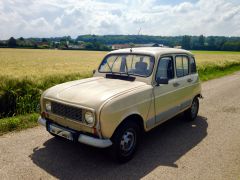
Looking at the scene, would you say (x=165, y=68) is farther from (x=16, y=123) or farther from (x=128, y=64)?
(x=16, y=123)

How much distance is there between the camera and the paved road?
153 inches

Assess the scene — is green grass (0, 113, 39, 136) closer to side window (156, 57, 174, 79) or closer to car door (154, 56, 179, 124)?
A: car door (154, 56, 179, 124)

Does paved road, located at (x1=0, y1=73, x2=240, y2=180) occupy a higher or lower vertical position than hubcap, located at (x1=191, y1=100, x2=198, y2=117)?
lower

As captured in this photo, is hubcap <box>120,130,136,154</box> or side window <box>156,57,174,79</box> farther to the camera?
side window <box>156,57,174,79</box>

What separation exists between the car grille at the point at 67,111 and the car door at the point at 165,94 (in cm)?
164

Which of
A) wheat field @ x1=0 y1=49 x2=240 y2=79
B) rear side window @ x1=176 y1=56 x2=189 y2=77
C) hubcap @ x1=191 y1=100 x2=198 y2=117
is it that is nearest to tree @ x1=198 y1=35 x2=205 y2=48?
wheat field @ x1=0 y1=49 x2=240 y2=79

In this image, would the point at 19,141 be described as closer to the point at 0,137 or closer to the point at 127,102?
the point at 0,137

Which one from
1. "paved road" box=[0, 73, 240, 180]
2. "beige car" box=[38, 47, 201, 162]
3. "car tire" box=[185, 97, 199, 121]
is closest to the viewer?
"beige car" box=[38, 47, 201, 162]

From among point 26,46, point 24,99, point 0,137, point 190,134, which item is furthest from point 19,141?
point 26,46

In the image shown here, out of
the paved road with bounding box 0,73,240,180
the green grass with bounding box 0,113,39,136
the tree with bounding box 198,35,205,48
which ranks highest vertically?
the tree with bounding box 198,35,205,48

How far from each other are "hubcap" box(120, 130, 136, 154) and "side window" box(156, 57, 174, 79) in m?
1.34

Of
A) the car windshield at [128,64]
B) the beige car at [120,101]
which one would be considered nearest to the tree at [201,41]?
the beige car at [120,101]

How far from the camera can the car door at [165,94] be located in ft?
15.8

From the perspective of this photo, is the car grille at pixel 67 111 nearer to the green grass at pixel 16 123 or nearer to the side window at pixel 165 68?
the side window at pixel 165 68
